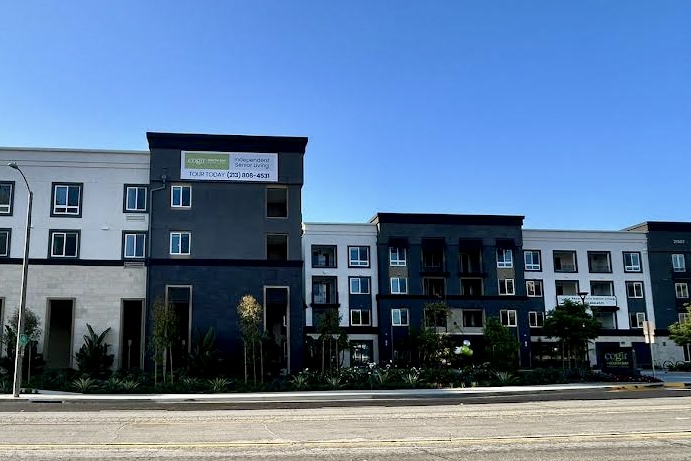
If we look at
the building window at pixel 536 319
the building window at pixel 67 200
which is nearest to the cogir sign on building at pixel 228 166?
the building window at pixel 67 200

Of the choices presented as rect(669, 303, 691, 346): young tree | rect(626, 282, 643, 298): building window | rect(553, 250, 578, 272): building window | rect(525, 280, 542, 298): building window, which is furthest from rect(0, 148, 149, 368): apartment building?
rect(626, 282, 643, 298): building window

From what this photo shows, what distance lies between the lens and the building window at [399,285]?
62.8 meters

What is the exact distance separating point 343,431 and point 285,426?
1.87 m

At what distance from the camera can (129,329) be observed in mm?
43188

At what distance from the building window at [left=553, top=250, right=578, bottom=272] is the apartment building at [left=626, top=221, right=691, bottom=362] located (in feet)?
25.9

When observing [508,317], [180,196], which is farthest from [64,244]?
[508,317]

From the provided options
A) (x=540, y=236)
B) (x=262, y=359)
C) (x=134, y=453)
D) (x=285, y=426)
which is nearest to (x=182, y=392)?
(x=262, y=359)

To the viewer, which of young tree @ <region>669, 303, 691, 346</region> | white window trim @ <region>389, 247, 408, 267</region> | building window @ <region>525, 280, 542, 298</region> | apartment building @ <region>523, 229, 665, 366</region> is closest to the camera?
young tree @ <region>669, 303, 691, 346</region>

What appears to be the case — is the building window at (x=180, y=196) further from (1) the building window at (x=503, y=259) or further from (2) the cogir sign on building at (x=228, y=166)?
(1) the building window at (x=503, y=259)

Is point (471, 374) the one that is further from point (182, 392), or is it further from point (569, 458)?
point (569, 458)

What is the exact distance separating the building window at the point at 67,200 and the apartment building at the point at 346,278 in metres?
24.6

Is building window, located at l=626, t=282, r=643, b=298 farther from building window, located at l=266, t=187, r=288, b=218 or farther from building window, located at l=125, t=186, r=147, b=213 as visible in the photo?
building window, located at l=125, t=186, r=147, b=213

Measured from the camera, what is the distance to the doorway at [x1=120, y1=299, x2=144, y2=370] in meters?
42.1

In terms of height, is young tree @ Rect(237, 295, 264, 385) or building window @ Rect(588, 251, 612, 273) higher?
building window @ Rect(588, 251, 612, 273)
